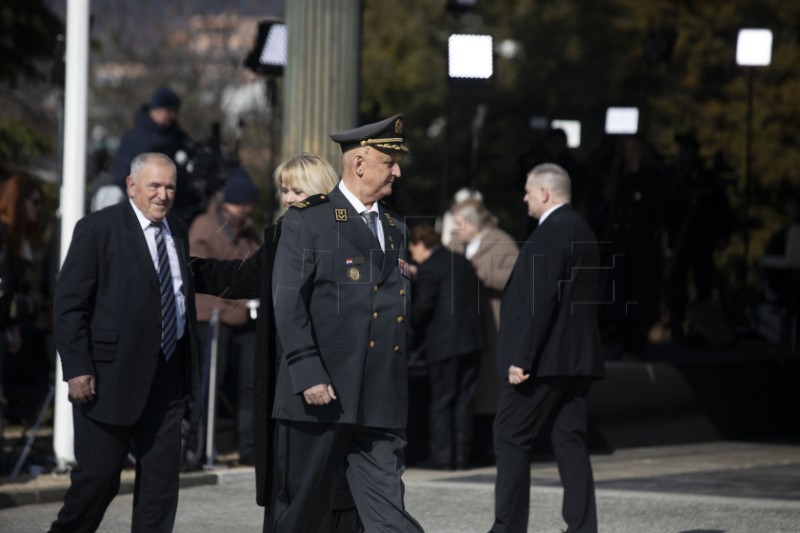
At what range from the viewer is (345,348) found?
6.43 m

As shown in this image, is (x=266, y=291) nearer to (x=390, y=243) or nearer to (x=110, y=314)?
(x=390, y=243)

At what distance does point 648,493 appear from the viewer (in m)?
10.7

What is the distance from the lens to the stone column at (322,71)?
42.1 ft

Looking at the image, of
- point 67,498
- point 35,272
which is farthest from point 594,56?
point 67,498

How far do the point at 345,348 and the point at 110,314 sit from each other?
1368 mm

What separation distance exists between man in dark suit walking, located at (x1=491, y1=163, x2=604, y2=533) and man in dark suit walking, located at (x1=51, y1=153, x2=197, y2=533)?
5.92ft

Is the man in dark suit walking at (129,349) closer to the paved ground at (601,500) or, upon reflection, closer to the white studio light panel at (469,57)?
the paved ground at (601,500)

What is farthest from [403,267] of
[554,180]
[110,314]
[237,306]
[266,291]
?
[237,306]

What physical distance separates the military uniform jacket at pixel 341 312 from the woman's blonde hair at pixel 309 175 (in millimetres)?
703

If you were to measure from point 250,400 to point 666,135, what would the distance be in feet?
75.6

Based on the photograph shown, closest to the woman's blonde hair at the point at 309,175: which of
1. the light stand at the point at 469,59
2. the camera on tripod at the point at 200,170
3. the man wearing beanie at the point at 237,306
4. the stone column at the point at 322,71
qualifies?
the man wearing beanie at the point at 237,306

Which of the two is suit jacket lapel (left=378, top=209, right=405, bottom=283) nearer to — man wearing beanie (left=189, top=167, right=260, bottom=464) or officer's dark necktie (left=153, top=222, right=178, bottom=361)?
officer's dark necktie (left=153, top=222, right=178, bottom=361)

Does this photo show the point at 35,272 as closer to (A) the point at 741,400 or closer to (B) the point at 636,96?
(A) the point at 741,400

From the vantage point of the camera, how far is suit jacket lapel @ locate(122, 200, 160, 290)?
24.1ft
